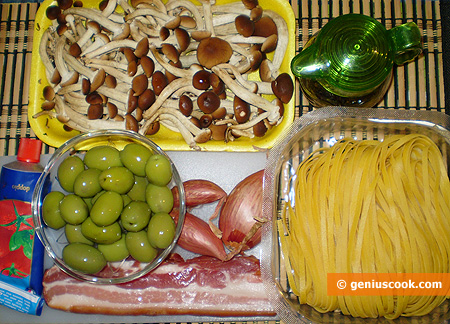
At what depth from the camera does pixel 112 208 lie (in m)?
0.76

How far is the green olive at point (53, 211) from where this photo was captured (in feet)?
2.66

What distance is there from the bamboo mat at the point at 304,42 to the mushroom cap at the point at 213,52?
0.80ft

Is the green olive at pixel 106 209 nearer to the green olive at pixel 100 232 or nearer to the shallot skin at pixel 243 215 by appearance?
the green olive at pixel 100 232

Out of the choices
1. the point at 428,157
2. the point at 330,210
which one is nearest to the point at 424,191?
the point at 428,157

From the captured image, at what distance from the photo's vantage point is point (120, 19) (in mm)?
987

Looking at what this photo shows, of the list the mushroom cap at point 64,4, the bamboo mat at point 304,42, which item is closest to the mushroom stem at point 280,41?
the bamboo mat at point 304,42

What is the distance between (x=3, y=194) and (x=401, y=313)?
1003 mm

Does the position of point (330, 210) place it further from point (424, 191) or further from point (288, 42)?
point (288, 42)

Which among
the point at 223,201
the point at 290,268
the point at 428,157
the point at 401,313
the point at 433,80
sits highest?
the point at 433,80

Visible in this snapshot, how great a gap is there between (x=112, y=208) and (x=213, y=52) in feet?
1.52

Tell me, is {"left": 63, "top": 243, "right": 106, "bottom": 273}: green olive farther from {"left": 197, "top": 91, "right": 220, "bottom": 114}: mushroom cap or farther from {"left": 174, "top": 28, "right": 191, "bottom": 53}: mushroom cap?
{"left": 174, "top": 28, "right": 191, "bottom": 53}: mushroom cap

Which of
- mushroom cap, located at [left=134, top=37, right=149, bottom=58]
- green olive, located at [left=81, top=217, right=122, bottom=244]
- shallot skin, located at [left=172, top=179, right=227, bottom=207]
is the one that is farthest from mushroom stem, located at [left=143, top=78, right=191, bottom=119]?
green olive, located at [left=81, top=217, right=122, bottom=244]

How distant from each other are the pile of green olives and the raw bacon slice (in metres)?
0.11

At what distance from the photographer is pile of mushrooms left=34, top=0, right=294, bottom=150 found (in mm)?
943
